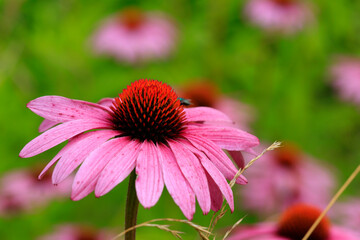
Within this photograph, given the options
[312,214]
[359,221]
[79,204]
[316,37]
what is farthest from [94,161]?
[316,37]

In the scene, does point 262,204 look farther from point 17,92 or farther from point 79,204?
point 17,92

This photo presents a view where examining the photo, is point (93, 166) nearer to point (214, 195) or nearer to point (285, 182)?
point (214, 195)

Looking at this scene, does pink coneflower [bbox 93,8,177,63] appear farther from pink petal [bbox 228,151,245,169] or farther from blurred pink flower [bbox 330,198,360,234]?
pink petal [bbox 228,151,245,169]

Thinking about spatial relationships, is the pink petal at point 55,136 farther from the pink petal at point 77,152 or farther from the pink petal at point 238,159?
the pink petal at point 238,159

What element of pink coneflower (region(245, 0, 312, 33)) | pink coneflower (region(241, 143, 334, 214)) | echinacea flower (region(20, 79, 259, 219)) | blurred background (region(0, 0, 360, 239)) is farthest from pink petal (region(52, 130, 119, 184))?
pink coneflower (region(245, 0, 312, 33))

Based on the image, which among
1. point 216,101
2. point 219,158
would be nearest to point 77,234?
point 216,101

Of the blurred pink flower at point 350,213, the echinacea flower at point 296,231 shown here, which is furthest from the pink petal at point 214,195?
the blurred pink flower at point 350,213
